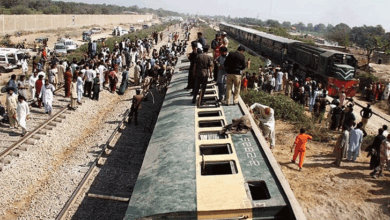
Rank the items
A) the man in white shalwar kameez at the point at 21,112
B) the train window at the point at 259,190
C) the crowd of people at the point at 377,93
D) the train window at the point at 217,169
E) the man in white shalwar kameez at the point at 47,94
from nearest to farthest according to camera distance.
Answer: the train window at the point at 259,190 < the train window at the point at 217,169 < the man in white shalwar kameez at the point at 21,112 < the man in white shalwar kameez at the point at 47,94 < the crowd of people at the point at 377,93

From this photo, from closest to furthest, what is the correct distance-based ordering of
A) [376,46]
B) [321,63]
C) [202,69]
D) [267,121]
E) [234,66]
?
[234,66], [202,69], [267,121], [321,63], [376,46]

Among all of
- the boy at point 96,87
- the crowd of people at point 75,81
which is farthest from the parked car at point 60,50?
the boy at point 96,87

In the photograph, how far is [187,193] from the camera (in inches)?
200

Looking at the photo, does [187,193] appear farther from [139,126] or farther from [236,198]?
[139,126]

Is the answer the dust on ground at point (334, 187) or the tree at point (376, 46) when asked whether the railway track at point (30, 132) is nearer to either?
the dust on ground at point (334, 187)

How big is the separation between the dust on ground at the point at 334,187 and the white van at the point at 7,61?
21.6 m

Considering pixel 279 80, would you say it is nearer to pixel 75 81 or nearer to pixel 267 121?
pixel 267 121

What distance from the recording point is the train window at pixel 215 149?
6907mm

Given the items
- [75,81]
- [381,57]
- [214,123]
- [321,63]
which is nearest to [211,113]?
[214,123]

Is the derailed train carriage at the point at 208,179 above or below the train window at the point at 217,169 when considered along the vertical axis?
above

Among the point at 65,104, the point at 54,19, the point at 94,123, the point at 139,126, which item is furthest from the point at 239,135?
the point at 54,19

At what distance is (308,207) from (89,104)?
11391mm

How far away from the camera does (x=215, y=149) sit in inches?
297

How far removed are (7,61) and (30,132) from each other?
1636cm
